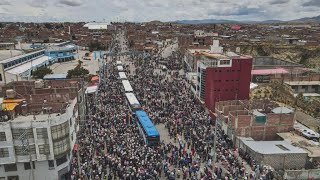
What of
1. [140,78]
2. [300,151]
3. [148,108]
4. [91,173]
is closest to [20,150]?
[91,173]

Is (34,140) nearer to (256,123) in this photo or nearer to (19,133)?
(19,133)

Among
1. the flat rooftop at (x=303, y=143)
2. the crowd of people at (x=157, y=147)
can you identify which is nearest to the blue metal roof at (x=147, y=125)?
the crowd of people at (x=157, y=147)

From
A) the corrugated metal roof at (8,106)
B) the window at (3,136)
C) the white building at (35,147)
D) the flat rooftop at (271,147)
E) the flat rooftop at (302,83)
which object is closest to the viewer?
the window at (3,136)

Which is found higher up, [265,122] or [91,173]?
[265,122]

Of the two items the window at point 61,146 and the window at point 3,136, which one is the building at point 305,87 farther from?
the window at point 3,136

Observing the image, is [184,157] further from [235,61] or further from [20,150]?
[235,61]

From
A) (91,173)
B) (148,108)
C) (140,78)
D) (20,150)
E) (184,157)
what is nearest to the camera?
(20,150)
